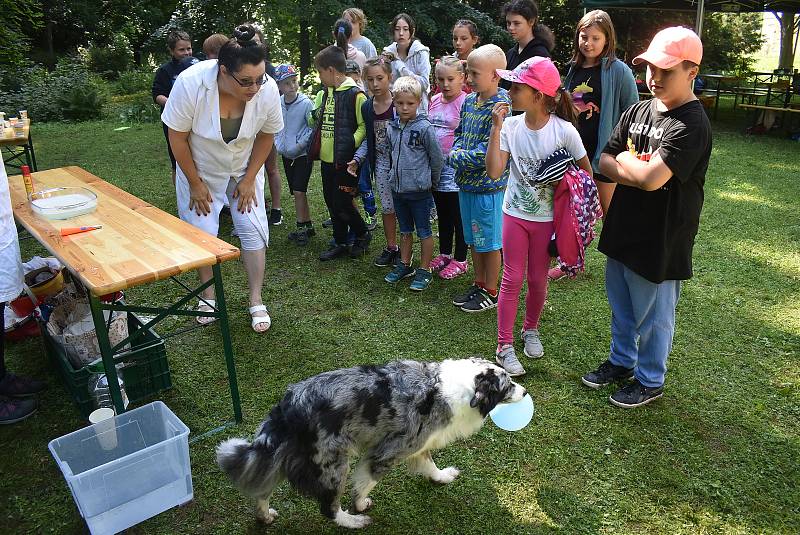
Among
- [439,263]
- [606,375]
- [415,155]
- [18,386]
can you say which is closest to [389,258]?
[439,263]

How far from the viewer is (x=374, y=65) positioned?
4.68 metres

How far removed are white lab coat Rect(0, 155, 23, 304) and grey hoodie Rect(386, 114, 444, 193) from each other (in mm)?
2541

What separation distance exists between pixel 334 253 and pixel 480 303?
1694 mm

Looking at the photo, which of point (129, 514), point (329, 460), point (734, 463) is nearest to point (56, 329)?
point (129, 514)

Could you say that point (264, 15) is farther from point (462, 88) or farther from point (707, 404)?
point (707, 404)

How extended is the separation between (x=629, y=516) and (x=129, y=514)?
2169 mm

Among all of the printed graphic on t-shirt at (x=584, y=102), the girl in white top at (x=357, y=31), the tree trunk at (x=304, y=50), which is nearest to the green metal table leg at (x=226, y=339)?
the printed graphic on t-shirt at (x=584, y=102)

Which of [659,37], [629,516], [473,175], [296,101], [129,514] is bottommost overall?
[629,516]

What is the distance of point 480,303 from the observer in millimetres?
4391

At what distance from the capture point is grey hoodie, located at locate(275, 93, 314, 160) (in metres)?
5.54

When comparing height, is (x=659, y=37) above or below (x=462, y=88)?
above

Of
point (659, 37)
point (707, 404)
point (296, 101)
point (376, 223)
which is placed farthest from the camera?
point (376, 223)

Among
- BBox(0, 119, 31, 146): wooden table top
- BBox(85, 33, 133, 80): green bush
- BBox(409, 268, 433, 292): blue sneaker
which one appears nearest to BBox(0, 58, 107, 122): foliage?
BBox(85, 33, 133, 80): green bush

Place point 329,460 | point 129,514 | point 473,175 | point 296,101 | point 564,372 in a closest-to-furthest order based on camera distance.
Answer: point 329,460
point 129,514
point 564,372
point 473,175
point 296,101
